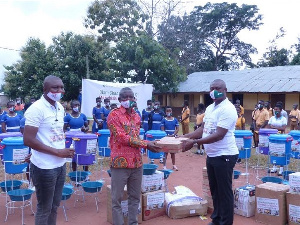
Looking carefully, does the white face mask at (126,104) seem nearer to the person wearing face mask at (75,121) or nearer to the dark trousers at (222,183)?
the dark trousers at (222,183)

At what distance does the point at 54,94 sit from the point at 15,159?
2072 millimetres

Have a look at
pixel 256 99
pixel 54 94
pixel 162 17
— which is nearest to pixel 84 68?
pixel 162 17

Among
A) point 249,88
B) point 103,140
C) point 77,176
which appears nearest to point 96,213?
point 77,176

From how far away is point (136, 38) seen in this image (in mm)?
20016

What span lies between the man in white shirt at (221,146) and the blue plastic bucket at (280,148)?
2447 millimetres

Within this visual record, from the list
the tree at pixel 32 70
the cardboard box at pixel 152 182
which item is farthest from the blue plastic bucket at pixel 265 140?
the tree at pixel 32 70

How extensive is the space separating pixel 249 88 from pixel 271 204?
16858mm

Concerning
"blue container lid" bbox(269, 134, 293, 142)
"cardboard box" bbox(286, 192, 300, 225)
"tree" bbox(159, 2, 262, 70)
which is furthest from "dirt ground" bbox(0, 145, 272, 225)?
"tree" bbox(159, 2, 262, 70)

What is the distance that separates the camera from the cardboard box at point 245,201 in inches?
192

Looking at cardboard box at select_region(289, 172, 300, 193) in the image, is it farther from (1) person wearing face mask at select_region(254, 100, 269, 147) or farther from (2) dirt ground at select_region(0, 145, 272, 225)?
(1) person wearing face mask at select_region(254, 100, 269, 147)

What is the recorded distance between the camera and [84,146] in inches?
214

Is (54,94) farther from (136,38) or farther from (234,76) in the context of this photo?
(234,76)

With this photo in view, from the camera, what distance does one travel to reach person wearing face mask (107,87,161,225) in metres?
3.74

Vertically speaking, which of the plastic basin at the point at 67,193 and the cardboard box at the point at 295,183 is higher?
the cardboard box at the point at 295,183
